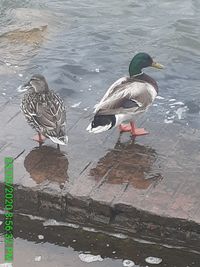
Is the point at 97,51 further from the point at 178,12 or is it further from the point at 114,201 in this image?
the point at 114,201

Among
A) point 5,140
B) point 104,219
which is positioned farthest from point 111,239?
point 5,140

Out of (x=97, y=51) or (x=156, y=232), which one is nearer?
(x=156, y=232)

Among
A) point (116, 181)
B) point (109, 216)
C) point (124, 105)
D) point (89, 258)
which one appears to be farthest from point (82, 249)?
point (124, 105)

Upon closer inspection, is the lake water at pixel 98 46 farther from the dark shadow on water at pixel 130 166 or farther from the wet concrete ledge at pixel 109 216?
the wet concrete ledge at pixel 109 216

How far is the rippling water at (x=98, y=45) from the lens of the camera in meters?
8.00

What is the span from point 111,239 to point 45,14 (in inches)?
287

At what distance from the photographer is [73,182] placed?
5.45m

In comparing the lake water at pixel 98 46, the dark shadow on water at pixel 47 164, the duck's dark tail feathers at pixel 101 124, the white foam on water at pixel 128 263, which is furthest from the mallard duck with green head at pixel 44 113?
the white foam on water at pixel 128 263

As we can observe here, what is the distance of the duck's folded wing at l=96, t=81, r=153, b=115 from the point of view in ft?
19.9

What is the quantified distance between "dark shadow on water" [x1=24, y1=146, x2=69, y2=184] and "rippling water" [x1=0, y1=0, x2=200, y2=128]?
1236 mm
